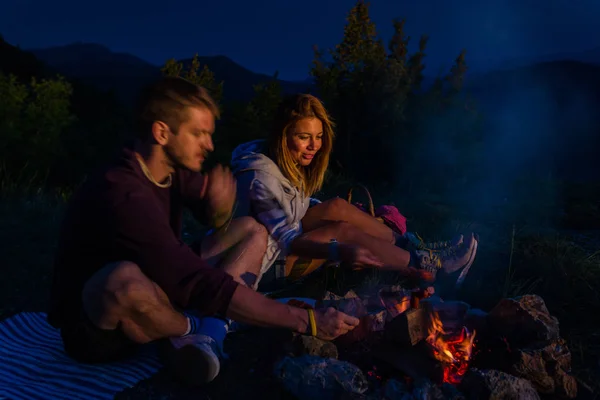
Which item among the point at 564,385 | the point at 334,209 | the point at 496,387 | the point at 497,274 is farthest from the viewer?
the point at 497,274

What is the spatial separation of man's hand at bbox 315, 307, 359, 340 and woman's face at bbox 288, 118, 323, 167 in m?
1.25

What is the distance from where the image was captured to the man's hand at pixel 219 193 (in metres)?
2.62

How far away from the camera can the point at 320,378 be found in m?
2.07

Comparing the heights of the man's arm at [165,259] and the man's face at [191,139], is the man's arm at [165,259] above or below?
below

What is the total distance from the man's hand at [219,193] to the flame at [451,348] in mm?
1176

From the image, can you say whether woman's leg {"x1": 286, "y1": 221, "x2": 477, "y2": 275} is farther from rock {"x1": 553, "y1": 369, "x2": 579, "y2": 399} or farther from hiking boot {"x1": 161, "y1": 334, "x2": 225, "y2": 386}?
rock {"x1": 553, "y1": 369, "x2": 579, "y2": 399}

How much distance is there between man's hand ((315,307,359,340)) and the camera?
2240 millimetres

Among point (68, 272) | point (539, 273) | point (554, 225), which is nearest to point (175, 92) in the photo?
point (68, 272)

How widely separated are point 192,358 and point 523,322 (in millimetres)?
1515

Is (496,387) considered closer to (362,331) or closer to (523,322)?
Result: (523,322)

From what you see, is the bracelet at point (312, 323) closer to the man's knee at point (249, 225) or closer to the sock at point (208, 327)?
the sock at point (208, 327)

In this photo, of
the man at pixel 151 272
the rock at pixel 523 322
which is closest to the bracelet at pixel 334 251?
the man at pixel 151 272

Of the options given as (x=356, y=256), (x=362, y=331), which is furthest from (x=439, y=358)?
(x=356, y=256)

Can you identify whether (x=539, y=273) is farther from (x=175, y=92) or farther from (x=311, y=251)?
(x=175, y=92)
